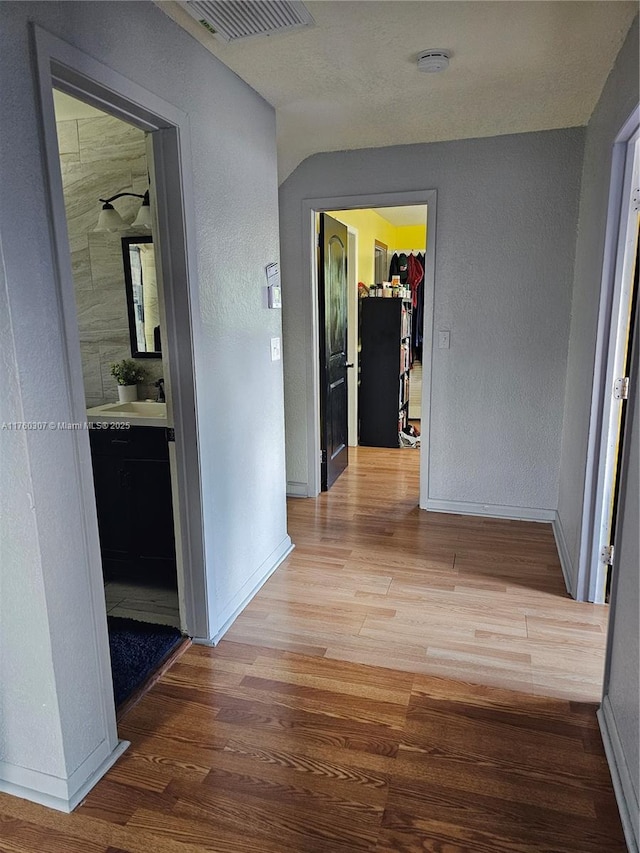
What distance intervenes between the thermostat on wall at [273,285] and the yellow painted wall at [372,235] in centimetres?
217

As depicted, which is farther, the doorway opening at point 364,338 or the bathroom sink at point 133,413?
the doorway opening at point 364,338

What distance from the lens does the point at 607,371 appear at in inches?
96.5

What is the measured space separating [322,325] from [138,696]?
280 cm

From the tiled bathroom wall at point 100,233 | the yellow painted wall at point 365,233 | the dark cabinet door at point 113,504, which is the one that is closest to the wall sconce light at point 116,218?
the tiled bathroom wall at point 100,233

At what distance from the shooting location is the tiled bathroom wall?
9.68ft

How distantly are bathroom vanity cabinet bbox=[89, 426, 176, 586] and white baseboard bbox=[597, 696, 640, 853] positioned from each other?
78.0 inches

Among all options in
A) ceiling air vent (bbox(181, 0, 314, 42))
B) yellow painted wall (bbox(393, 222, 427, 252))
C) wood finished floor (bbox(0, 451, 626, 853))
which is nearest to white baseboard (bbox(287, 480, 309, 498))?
wood finished floor (bbox(0, 451, 626, 853))

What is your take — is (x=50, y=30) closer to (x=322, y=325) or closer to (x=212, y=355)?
(x=212, y=355)

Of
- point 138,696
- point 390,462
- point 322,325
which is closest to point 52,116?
point 138,696

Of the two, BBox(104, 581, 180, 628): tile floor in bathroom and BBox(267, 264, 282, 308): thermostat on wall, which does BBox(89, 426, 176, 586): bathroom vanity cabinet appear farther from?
BBox(267, 264, 282, 308): thermostat on wall

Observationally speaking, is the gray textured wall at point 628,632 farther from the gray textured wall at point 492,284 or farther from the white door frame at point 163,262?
the gray textured wall at point 492,284

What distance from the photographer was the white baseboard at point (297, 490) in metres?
4.29

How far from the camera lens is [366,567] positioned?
10.2ft

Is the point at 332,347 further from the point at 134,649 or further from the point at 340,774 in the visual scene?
the point at 340,774
